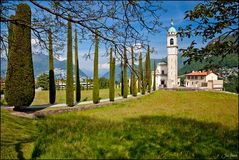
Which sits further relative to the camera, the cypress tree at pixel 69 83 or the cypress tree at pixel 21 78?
the cypress tree at pixel 69 83

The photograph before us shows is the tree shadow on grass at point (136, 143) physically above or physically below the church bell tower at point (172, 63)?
below

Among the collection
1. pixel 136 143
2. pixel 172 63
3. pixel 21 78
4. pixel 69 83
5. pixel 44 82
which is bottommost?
pixel 136 143

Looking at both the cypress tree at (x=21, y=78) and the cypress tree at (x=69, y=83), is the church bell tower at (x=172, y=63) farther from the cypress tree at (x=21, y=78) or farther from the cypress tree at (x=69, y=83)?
the cypress tree at (x=21, y=78)

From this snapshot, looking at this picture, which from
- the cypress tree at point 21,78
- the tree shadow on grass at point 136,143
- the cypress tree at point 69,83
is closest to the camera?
the tree shadow on grass at point 136,143

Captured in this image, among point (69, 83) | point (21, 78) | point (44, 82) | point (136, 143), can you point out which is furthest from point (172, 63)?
point (136, 143)

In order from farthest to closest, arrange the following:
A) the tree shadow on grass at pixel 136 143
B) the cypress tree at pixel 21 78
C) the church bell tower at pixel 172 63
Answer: the church bell tower at pixel 172 63 → the cypress tree at pixel 21 78 → the tree shadow on grass at pixel 136 143

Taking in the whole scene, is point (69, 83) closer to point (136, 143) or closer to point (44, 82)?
point (136, 143)

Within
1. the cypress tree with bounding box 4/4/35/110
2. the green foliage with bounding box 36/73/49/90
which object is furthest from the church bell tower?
the cypress tree with bounding box 4/4/35/110

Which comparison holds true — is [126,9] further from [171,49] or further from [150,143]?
[171,49]

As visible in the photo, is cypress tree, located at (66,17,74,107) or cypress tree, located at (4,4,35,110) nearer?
cypress tree, located at (4,4,35,110)

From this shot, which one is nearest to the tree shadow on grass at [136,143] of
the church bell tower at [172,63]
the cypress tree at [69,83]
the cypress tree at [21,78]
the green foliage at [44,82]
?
the cypress tree at [21,78]

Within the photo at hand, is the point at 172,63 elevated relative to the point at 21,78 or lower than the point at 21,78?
elevated

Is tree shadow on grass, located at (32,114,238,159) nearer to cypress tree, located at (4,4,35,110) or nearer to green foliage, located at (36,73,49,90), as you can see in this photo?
cypress tree, located at (4,4,35,110)

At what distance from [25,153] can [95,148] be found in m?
2.12
